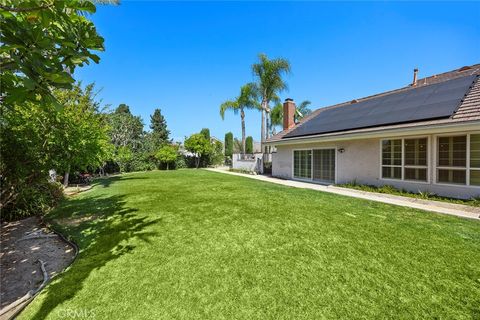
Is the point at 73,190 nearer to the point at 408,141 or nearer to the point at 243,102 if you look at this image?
the point at 408,141

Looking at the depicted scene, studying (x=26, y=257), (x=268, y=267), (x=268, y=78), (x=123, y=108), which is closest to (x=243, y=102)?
(x=268, y=78)

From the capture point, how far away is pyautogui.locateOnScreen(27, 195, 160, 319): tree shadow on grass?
10.7ft

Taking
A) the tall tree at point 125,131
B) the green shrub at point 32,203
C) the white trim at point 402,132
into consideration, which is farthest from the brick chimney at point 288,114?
the tall tree at point 125,131

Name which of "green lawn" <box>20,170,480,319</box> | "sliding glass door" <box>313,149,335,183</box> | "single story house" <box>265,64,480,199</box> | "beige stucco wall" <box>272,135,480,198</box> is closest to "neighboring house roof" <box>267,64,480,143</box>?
"single story house" <box>265,64,480,199</box>

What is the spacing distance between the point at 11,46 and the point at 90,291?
317 cm

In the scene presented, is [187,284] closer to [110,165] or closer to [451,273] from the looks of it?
[451,273]

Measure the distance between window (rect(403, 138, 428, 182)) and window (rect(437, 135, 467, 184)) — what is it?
1.61 ft

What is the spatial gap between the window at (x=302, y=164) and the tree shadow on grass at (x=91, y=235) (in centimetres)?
1168

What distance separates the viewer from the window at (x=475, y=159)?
822 cm

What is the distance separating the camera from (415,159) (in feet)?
32.5

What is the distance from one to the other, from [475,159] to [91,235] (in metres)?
12.9

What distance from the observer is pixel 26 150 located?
551cm

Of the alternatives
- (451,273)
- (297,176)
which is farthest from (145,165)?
(451,273)

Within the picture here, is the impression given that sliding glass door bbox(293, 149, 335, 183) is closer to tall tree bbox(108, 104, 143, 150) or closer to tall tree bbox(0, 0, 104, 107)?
tall tree bbox(0, 0, 104, 107)
